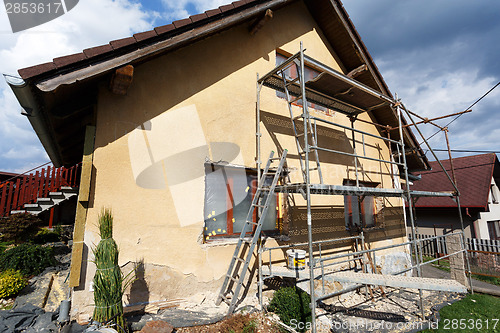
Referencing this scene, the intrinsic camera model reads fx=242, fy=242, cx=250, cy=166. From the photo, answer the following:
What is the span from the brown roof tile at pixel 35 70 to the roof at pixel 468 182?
1628 centimetres

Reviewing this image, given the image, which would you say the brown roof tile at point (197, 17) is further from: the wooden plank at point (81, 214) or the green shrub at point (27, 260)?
the green shrub at point (27, 260)

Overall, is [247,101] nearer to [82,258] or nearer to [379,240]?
[82,258]

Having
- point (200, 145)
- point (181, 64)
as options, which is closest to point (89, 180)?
point (200, 145)

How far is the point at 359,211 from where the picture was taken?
7707mm

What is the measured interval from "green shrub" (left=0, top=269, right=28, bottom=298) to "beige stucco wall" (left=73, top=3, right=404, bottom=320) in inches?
59.5

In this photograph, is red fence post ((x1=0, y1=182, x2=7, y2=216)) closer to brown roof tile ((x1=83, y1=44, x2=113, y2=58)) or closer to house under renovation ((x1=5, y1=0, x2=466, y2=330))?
house under renovation ((x1=5, y1=0, x2=466, y2=330))

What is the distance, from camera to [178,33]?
424 centimetres

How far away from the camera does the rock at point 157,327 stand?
334 centimetres

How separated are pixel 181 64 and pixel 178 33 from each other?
687 mm

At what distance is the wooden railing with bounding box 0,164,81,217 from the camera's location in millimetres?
8242

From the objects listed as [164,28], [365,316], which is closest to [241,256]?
[365,316]

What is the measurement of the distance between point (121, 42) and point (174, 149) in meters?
1.85

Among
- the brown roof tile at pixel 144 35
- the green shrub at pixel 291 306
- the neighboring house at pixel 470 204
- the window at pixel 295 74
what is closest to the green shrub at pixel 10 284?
the green shrub at pixel 291 306

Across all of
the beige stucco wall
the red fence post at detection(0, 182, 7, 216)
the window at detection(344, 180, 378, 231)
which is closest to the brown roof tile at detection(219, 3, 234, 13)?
the beige stucco wall
